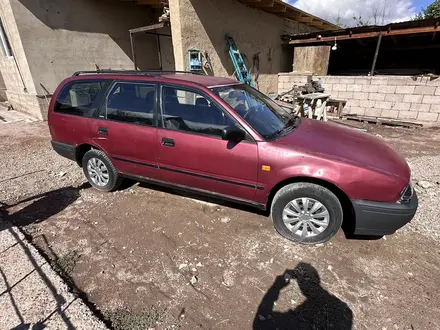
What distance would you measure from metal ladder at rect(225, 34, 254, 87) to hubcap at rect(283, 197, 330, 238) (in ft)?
20.7

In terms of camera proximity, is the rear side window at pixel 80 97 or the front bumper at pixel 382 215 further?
the rear side window at pixel 80 97

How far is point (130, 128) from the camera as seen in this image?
3266 mm

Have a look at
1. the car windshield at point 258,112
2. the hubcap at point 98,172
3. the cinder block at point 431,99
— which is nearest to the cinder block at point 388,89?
the cinder block at point 431,99

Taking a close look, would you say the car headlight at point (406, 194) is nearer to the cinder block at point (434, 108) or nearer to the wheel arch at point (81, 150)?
the wheel arch at point (81, 150)

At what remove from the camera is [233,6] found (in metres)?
7.79

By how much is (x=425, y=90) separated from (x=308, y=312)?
8.17 m

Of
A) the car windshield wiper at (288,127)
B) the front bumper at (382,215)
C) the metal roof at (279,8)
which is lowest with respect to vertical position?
the front bumper at (382,215)

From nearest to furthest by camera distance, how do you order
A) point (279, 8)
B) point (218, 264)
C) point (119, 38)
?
point (218, 264) < point (279, 8) < point (119, 38)

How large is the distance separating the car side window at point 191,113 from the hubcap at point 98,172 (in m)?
1.43

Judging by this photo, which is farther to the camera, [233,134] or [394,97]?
[394,97]

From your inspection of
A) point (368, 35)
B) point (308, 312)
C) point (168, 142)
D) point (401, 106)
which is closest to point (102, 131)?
point (168, 142)

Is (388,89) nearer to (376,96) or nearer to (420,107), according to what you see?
(376,96)

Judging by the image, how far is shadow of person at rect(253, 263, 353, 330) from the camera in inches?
77.2

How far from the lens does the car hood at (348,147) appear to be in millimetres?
2457
